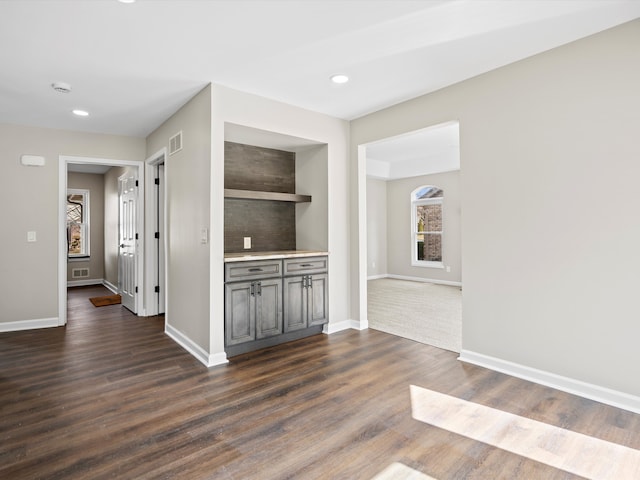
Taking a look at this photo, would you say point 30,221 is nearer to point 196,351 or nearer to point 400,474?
point 196,351

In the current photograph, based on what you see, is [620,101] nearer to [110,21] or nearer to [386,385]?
[386,385]

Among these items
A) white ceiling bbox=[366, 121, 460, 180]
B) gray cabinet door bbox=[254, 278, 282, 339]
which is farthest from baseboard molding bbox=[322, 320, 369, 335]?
white ceiling bbox=[366, 121, 460, 180]

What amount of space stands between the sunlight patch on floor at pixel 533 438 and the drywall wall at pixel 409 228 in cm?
568

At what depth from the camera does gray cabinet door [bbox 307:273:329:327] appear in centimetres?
413

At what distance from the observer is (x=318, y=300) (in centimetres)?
422

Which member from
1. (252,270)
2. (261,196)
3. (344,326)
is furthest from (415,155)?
(252,270)

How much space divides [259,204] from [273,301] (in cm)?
135

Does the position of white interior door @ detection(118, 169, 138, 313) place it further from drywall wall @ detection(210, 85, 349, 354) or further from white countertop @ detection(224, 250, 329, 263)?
drywall wall @ detection(210, 85, 349, 354)

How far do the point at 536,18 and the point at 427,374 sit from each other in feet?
9.00

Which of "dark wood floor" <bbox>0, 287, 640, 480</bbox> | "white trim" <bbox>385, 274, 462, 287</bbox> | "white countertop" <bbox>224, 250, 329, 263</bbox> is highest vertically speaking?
"white countertop" <bbox>224, 250, 329, 263</bbox>

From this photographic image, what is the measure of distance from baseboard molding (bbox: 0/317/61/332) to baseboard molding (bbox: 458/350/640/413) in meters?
5.02

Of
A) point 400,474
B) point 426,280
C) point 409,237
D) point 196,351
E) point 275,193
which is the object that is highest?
point 275,193

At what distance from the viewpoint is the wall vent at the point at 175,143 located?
3.98m

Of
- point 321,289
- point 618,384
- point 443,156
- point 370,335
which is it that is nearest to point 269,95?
point 321,289
